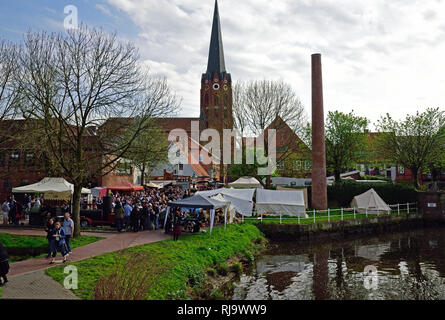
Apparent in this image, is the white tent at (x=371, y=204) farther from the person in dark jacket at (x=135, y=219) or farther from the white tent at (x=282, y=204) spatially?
the person in dark jacket at (x=135, y=219)

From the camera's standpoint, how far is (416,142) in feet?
123

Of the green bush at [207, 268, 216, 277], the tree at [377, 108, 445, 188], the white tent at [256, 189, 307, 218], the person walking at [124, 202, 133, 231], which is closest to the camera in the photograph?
the green bush at [207, 268, 216, 277]

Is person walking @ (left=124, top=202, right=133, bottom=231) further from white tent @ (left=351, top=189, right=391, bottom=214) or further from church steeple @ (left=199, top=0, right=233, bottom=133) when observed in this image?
church steeple @ (left=199, top=0, right=233, bottom=133)

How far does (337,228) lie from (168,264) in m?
16.2

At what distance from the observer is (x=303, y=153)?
128 feet

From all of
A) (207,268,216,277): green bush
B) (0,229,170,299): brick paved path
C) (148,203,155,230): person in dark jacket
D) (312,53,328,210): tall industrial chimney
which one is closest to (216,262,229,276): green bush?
(207,268,216,277): green bush

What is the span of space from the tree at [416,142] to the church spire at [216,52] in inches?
1727

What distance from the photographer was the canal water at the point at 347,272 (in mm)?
11625

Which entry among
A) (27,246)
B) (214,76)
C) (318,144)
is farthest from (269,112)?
(214,76)

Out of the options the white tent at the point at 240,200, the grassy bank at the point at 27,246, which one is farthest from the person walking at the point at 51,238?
the white tent at the point at 240,200

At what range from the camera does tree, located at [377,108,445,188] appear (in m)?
36.4

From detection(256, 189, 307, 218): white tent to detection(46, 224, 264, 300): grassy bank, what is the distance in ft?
19.2

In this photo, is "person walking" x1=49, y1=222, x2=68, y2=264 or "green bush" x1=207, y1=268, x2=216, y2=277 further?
"green bush" x1=207, y1=268, x2=216, y2=277

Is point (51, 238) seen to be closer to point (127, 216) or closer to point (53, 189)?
point (127, 216)
